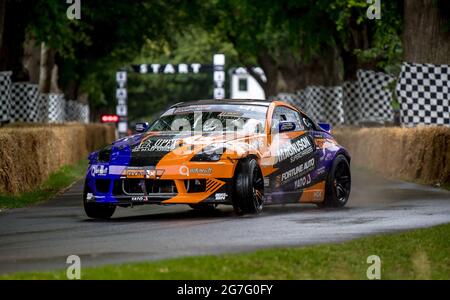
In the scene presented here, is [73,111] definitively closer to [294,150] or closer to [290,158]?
[294,150]

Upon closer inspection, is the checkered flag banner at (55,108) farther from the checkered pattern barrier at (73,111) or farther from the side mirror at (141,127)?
the side mirror at (141,127)

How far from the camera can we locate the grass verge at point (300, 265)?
1012 cm

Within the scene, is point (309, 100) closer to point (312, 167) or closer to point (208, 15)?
point (208, 15)

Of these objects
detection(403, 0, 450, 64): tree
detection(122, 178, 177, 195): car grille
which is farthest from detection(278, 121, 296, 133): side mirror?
detection(403, 0, 450, 64): tree

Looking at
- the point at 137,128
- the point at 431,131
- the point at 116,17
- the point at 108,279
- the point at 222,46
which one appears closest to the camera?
the point at 108,279

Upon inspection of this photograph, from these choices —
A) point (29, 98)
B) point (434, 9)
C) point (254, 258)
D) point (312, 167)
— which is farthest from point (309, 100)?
point (254, 258)

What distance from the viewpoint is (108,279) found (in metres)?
9.81

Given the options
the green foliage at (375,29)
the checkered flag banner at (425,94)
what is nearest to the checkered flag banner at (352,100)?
the green foliage at (375,29)

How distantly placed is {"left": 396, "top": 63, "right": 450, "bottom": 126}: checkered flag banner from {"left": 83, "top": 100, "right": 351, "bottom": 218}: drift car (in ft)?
34.2

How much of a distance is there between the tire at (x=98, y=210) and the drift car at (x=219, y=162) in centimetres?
1

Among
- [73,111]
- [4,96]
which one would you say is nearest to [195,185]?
[4,96]

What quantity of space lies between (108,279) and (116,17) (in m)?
43.0

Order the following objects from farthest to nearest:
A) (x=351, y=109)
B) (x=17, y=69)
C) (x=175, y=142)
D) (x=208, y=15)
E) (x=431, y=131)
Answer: (x=208, y=15) → (x=351, y=109) → (x=17, y=69) → (x=431, y=131) → (x=175, y=142)

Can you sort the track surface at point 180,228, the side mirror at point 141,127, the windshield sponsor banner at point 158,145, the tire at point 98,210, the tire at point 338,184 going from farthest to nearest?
the tire at point 338,184 → the side mirror at point 141,127 → the tire at point 98,210 → the windshield sponsor banner at point 158,145 → the track surface at point 180,228
